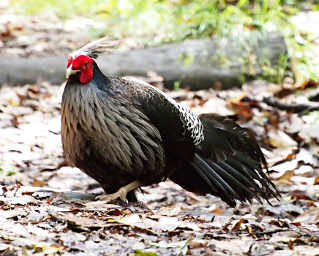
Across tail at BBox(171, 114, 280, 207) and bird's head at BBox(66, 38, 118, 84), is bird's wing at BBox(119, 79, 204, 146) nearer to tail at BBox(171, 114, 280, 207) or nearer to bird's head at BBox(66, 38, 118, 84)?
tail at BBox(171, 114, 280, 207)

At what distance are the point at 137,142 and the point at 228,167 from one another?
2.80 ft

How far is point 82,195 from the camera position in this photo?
464cm

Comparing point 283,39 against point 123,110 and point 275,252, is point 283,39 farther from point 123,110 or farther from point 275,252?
point 275,252

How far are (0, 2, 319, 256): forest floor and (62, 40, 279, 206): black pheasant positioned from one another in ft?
0.77

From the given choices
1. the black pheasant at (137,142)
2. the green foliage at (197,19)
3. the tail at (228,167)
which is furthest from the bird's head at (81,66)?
the green foliage at (197,19)

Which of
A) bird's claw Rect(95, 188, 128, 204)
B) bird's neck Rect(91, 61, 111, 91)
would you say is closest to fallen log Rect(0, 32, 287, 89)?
bird's neck Rect(91, 61, 111, 91)

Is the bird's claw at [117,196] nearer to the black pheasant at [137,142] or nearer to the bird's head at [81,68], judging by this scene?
the black pheasant at [137,142]

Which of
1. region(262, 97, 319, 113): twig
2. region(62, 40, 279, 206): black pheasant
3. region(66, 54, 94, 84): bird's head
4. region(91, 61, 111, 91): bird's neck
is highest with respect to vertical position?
region(66, 54, 94, 84): bird's head

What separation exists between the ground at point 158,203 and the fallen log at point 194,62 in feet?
0.57

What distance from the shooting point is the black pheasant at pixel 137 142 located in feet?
14.6

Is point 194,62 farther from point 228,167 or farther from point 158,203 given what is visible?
point 228,167

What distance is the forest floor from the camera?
11.2 ft

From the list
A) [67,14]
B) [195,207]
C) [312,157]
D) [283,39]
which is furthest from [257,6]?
[195,207]

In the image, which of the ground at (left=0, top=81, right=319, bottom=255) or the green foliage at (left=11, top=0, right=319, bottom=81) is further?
the green foliage at (left=11, top=0, right=319, bottom=81)
